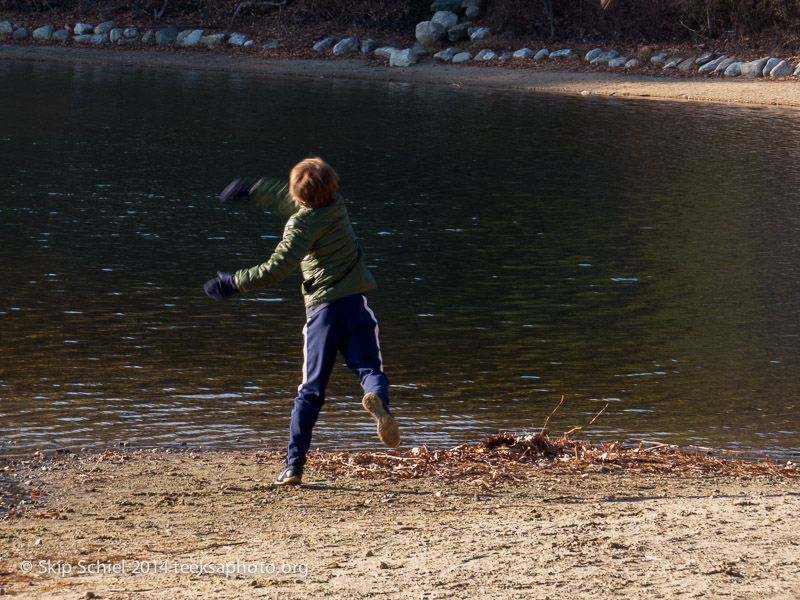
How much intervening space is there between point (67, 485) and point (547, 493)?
7.87 ft

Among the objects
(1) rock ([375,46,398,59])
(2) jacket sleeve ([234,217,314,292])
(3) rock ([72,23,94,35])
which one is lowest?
(1) rock ([375,46,398,59])

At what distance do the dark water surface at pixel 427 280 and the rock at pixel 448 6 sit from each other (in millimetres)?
21094

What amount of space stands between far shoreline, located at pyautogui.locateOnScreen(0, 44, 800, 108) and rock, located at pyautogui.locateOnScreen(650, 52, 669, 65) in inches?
75.9

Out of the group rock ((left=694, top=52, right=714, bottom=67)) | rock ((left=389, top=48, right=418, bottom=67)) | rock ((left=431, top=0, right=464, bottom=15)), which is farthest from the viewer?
rock ((left=431, top=0, right=464, bottom=15))

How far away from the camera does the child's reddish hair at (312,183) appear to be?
5031 mm

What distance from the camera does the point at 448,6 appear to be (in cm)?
4291

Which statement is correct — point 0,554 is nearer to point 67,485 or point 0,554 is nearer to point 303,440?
point 67,485

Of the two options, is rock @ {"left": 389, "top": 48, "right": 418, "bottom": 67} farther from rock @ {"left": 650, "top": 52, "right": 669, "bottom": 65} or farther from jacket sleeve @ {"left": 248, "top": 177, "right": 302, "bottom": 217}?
jacket sleeve @ {"left": 248, "top": 177, "right": 302, "bottom": 217}

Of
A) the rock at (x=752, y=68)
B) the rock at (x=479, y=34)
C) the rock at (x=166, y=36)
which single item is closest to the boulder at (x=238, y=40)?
the rock at (x=166, y=36)

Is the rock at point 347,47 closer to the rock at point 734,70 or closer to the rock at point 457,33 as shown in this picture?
the rock at point 457,33

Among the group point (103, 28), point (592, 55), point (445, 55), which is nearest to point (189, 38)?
point (103, 28)

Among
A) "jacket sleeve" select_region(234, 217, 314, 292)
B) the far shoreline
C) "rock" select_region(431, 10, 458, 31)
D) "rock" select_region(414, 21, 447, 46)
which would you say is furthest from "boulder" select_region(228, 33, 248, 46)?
"jacket sleeve" select_region(234, 217, 314, 292)

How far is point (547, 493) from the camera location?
208 inches

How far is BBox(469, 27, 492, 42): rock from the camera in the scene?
39.4 metres
